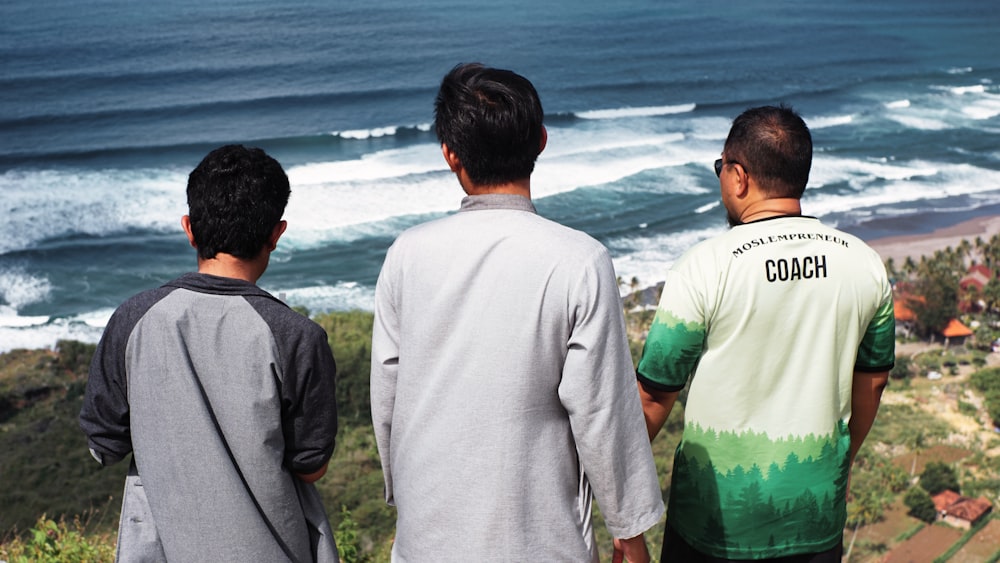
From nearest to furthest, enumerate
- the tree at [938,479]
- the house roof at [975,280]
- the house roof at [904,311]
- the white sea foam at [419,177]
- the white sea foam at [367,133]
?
the tree at [938,479] → the house roof at [904,311] → the house roof at [975,280] → the white sea foam at [419,177] → the white sea foam at [367,133]

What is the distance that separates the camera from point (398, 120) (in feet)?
126

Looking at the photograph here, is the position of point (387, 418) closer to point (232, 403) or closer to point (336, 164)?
point (232, 403)

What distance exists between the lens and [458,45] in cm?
5353

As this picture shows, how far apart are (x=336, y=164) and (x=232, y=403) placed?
30966mm

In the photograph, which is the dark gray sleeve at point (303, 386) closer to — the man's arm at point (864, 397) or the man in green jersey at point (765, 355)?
the man in green jersey at point (765, 355)

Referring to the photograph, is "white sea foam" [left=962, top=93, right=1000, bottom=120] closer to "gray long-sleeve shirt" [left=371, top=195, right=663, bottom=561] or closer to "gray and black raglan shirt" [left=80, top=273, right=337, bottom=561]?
"gray long-sleeve shirt" [left=371, top=195, right=663, bottom=561]

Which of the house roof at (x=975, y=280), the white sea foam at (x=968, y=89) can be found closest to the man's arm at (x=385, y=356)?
the house roof at (x=975, y=280)

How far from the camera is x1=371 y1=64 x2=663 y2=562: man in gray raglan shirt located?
2219mm

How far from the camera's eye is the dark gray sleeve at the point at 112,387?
2.37m

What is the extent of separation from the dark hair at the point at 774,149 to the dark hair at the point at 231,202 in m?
1.28

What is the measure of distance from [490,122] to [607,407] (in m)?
0.71

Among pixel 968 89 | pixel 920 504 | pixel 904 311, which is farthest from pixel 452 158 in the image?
pixel 968 89

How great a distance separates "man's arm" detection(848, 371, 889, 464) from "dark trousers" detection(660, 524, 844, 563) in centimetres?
28

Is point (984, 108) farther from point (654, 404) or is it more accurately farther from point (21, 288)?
point (654, 404)
